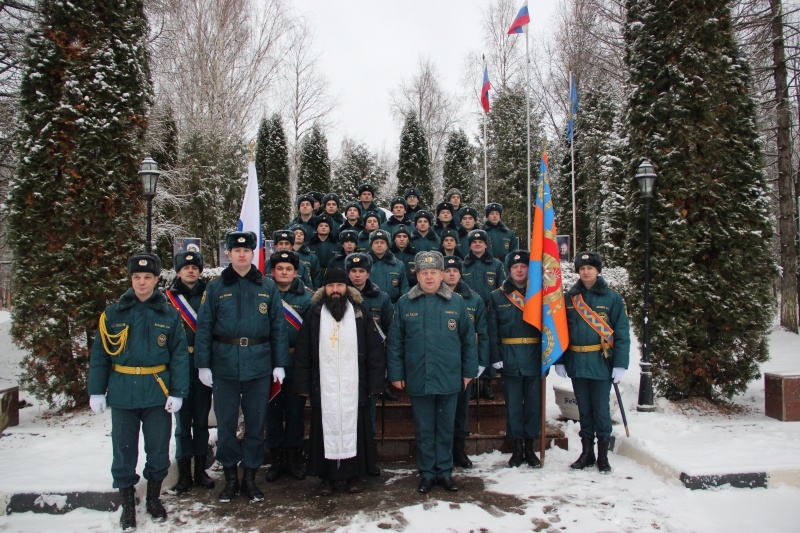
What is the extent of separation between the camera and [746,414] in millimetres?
7223

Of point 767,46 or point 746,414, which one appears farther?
point 767,46

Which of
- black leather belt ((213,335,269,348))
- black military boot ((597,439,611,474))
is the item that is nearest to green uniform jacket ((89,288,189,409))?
black leather belt ((213,335,269,348))

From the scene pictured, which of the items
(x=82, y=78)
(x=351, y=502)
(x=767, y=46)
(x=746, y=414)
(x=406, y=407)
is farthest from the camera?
(x=767, y=46)

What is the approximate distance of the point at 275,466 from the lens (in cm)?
536

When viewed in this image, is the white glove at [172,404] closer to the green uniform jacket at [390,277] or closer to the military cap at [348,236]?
the green uniform jacket at [390,277]

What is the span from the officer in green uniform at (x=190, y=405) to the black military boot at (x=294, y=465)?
2.36 feet

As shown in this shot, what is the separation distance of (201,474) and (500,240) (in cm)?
518

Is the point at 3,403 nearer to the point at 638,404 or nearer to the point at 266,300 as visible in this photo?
the point at 266,300

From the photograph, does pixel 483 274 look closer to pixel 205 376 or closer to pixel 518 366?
pixel 518 366

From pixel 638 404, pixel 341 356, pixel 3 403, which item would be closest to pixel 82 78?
pixel 3 403

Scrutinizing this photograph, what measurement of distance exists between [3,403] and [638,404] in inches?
310

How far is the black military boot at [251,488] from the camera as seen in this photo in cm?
473

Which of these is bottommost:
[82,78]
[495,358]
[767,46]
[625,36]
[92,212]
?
[495,358]

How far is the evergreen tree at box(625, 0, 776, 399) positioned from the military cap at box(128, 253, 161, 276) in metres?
6.12
